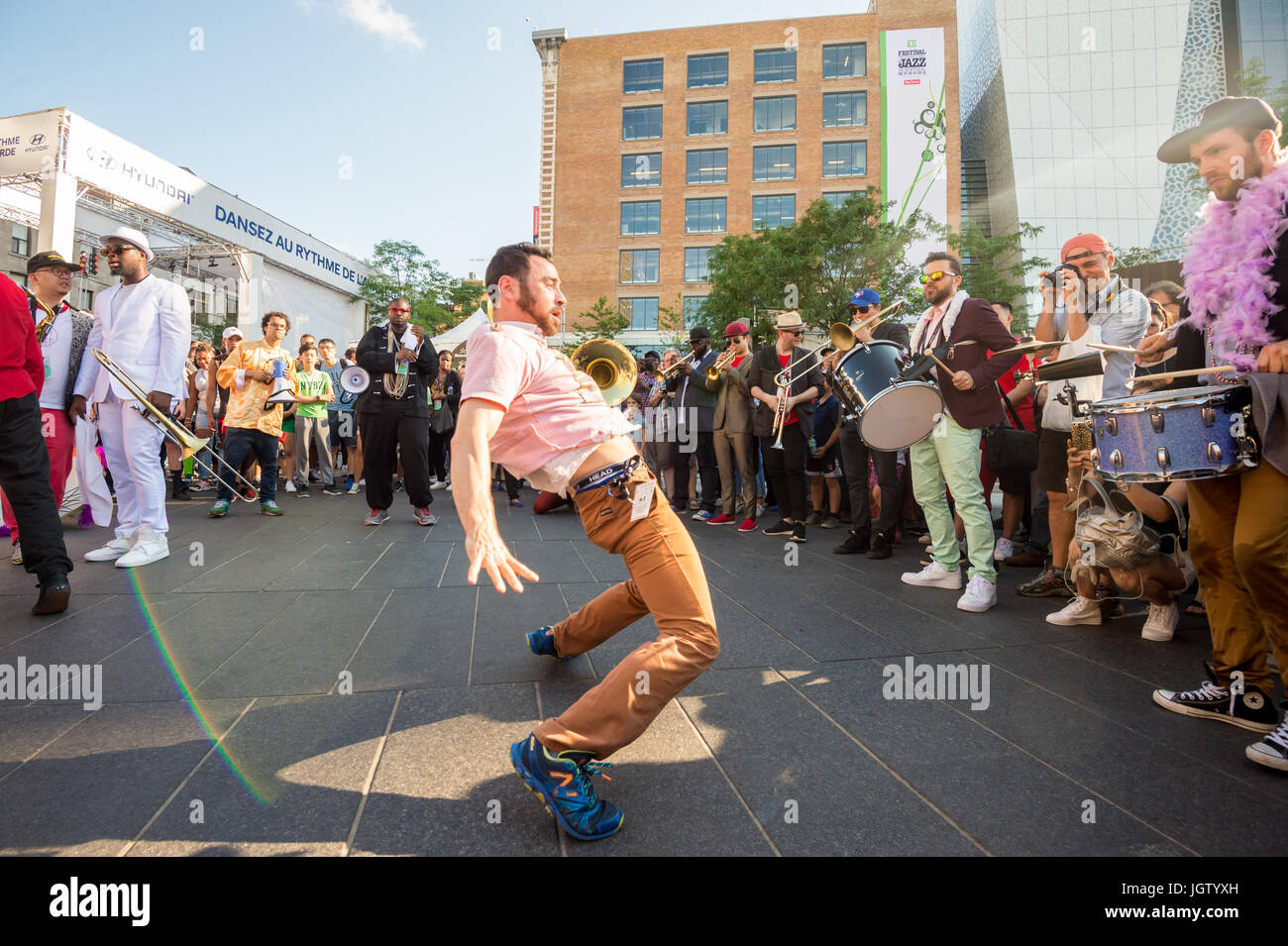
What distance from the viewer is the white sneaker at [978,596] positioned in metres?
4.00

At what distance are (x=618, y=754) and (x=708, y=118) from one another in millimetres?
44686

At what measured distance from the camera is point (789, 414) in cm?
691

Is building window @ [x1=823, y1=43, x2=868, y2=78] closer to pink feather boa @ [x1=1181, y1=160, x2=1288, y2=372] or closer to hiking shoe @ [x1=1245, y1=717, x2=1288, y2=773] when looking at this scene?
pink feather boa @ [x1=1181, y1=160, x2=1288, y2=372]

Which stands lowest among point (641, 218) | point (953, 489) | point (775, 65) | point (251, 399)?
point (953, 489)

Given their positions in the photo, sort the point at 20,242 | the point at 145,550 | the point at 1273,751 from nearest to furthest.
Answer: the point at 1273,751
the point at 145,550
the point at 20,242

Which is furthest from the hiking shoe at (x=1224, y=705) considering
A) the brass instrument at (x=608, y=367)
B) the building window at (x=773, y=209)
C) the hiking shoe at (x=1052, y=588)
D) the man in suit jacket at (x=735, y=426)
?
the building window at (x=773, y=209)

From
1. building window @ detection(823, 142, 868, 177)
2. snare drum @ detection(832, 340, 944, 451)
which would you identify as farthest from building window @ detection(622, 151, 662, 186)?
snare drum @ detection(832, 340, 944, 451)

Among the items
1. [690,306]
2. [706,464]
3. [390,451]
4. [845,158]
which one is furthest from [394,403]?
[845,158]

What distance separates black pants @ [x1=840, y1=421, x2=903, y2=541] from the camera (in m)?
5.79

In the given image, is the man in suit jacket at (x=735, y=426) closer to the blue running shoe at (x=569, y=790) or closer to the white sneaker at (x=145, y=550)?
the white sneaker at (x=145, y=550)

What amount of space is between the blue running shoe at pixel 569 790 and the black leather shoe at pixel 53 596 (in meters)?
3.57

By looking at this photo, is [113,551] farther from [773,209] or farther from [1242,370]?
[773,209]
